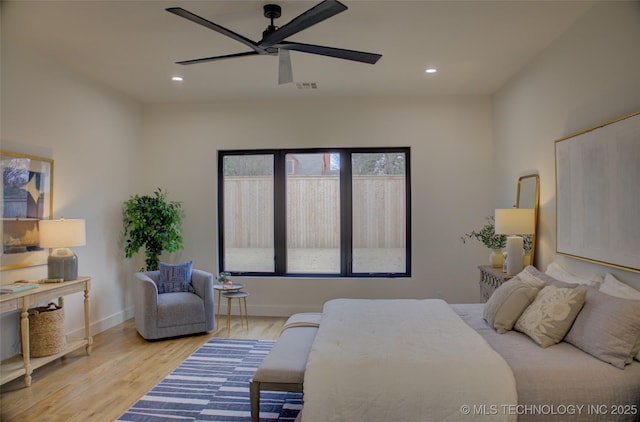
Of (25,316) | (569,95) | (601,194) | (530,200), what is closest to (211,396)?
(25,316)

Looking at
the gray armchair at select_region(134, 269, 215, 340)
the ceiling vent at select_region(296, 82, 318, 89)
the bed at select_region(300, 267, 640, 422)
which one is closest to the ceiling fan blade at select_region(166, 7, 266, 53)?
the ceiling vent at select_region(296, 82, 318, 89)

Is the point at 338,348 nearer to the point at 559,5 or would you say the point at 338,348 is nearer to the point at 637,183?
the point at 637,183

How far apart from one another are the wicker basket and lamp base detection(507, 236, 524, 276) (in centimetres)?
426

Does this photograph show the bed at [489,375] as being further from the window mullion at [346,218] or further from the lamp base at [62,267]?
the window mullion at [346,218]

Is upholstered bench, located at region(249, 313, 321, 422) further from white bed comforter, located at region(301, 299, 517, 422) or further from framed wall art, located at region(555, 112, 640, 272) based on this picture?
framed wall art, located at region(555, 112, 640, 272)

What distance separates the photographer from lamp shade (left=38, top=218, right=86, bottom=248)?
11.6 ft

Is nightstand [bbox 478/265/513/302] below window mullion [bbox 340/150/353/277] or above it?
below

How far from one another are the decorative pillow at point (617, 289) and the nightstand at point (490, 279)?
38.6 inches

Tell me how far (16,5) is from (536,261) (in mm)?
5023

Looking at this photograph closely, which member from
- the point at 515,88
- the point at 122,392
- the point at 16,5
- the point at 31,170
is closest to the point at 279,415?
the point at 122,392

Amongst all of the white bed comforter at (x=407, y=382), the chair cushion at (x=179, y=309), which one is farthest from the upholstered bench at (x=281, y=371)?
the chair cushion at (x=179, y=309)

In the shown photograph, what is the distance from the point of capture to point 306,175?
17.7ft

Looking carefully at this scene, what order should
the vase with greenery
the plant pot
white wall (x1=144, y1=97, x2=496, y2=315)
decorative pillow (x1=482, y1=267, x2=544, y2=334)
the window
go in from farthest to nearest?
the window, white wall (x1=144, y1=97, x2=496, y2=315), the vase with greenery, the plant pot, decorative pillow (x1=482, y1=267, x2=544, y2=334)

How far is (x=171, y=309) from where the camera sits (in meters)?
4.25
